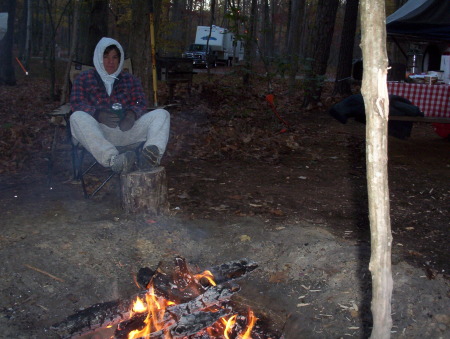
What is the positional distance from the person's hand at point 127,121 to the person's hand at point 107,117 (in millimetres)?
92

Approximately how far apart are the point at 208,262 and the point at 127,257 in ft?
2.08

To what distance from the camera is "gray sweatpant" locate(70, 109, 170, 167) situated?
458 cm

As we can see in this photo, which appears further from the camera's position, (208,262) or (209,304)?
(208,262)

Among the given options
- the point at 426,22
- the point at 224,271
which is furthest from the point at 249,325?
the point at 426,22

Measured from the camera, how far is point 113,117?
5117 millimetres

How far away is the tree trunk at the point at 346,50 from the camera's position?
40.3ft

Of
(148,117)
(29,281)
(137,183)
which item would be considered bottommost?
(29,281)

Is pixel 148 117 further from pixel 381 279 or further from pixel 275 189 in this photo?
pixel 381 279

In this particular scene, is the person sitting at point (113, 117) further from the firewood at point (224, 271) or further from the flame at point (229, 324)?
the flame at point (229, 324)

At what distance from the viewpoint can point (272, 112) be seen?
1004cm

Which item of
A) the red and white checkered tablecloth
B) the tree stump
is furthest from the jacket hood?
the red and white checkered tablecloth

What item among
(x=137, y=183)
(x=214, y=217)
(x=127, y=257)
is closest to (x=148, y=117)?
(x=137, y=183)

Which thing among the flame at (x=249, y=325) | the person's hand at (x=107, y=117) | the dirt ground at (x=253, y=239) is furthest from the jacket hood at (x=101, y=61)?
the flame at (x=249, y=325)

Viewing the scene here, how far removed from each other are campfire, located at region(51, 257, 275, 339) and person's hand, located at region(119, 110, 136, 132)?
1955 millimetres
